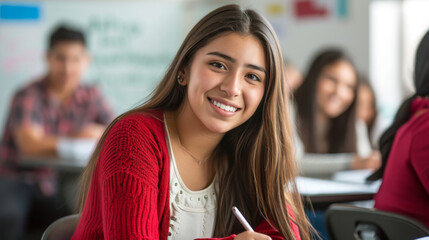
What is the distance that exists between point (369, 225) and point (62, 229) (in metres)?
0.93

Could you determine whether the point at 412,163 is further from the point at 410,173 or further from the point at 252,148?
the point at 252,148

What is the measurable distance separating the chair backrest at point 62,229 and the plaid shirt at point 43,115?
2.75m

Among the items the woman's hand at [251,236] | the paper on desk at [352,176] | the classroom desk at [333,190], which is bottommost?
the paper on desk at [352,176]

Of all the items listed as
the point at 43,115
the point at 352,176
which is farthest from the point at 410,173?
the point at 43,115

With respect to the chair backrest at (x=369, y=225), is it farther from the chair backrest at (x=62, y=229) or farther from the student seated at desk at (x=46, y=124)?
the student seated at desk at (x=46, y=124)

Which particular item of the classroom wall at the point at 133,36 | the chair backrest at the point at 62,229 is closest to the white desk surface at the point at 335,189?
the chair backrest at the point at 62,229

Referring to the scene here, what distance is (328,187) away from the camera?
8.23ft

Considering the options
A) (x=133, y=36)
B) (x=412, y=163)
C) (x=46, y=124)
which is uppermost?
(x=133, y=36)

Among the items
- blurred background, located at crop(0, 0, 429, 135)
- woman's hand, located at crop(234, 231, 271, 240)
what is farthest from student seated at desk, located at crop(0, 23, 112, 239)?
woman's hand, located at crop(234, 231, 271, 240)

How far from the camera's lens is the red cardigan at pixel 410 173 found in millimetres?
1875

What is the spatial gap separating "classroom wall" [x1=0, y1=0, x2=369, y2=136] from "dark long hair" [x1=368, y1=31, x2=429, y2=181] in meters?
3.35

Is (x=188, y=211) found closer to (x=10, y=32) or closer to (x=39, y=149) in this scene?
(x=39, y=149)

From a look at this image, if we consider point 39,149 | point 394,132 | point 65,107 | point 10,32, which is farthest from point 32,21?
point 394,132

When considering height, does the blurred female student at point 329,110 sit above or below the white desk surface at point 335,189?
above
